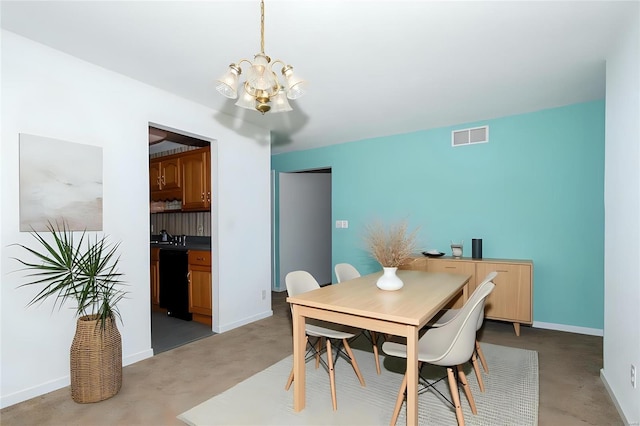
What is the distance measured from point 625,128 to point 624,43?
1.86 ft

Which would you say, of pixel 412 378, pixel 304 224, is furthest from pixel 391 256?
pixel 304 224

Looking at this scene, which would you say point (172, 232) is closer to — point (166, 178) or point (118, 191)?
point (166, 178)

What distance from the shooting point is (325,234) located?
7188 millimetres

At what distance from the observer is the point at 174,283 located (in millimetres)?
4516

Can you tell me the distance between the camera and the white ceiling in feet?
6.71

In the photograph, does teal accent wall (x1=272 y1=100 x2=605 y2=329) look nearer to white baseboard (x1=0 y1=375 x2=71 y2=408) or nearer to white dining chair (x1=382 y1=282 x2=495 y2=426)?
white dining chair (x1=382 y1=282 x2=495 y2=426)

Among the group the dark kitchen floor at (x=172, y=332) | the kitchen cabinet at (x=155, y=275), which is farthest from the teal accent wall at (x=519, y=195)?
the kitchen cabinet at (x=155, y=275)

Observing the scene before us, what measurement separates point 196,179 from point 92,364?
2.58m

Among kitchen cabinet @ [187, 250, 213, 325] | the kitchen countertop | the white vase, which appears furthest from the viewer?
the kitchen countertop

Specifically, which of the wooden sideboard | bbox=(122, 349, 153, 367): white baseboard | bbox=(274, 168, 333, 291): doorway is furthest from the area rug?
bbox=(274, 168, 333, 291): doorway

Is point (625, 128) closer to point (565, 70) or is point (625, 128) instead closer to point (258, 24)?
point (565, 70)

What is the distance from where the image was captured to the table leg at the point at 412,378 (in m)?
1.77

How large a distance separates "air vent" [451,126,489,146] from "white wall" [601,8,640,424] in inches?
67.4

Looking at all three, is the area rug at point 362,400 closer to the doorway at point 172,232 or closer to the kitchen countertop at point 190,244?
the doorway at point 172,232
